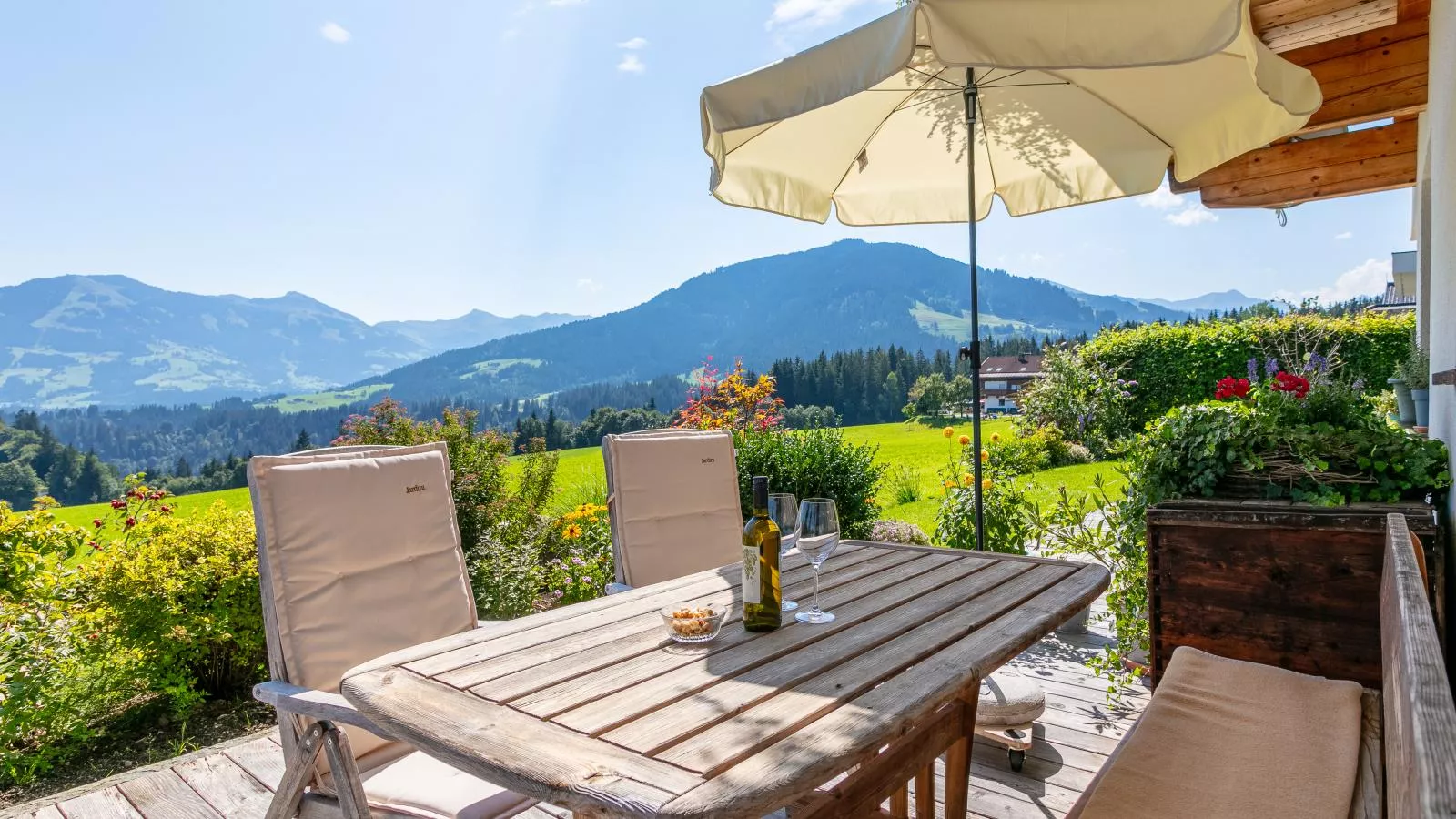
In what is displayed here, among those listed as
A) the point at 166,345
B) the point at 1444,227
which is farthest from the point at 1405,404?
the point at 166,345

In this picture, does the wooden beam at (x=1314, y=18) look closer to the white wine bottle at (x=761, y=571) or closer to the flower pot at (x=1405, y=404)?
the flower pot at (x=1405, y=404)

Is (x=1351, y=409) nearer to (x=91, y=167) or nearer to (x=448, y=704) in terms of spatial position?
(x=448, y=704)

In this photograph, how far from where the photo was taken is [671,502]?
2758mm

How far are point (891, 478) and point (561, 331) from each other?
345 ft

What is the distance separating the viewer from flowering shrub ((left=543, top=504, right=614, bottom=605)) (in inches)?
170

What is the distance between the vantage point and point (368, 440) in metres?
4.91

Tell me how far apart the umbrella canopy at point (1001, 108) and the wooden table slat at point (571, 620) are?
1.42 metres

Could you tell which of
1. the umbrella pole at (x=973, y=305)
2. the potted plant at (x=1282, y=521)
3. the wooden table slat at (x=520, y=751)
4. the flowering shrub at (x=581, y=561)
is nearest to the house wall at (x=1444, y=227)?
the potted plant at (x=1282, y=521)

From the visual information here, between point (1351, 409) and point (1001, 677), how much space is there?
1595 mm

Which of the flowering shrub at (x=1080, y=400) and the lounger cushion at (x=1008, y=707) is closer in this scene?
Answer: the lounger cushion at (x=1008, y=707)

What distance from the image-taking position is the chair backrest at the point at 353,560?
5.62ft

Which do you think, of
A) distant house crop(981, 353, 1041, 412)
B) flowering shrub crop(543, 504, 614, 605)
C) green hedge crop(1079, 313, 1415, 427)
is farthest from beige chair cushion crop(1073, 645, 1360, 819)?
green hedge crop(1079, 313, 1415, 427)

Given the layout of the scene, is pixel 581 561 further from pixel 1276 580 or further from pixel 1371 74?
pixel 1371 74

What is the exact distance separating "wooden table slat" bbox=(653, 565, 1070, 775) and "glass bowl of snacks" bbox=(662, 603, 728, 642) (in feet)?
0.86
